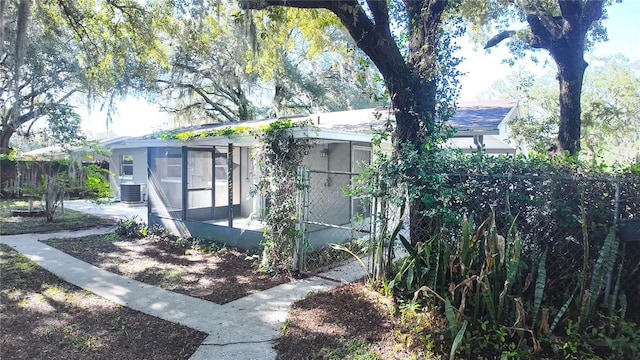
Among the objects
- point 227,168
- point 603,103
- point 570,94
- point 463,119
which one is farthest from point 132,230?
point 603,103

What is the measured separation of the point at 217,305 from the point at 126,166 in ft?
48.8

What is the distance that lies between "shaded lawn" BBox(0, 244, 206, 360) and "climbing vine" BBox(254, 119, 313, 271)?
7.16 ft

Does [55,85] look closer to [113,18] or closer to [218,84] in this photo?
[218,84]

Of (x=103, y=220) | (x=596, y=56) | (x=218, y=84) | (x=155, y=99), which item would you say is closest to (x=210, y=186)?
(x=103, y=220)

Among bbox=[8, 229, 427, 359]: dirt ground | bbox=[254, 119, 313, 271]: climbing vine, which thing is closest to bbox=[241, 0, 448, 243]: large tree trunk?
bbox=[8, 229, 427, 359]: dirt ground

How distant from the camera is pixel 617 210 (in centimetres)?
322

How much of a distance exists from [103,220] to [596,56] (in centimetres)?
3589

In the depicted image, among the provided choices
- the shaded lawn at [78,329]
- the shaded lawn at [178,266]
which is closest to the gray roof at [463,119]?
the shaded lawn at [178,266]

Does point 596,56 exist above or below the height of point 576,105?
above

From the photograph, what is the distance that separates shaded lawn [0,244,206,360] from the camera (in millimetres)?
3508

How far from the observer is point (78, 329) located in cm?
399

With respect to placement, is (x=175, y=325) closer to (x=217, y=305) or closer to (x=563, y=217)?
(x=217, y=305)

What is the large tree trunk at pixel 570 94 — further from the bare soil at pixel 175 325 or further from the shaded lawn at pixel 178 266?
the shaded lawn at pixel 178 266

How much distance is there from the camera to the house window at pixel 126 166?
17125 millimetres
